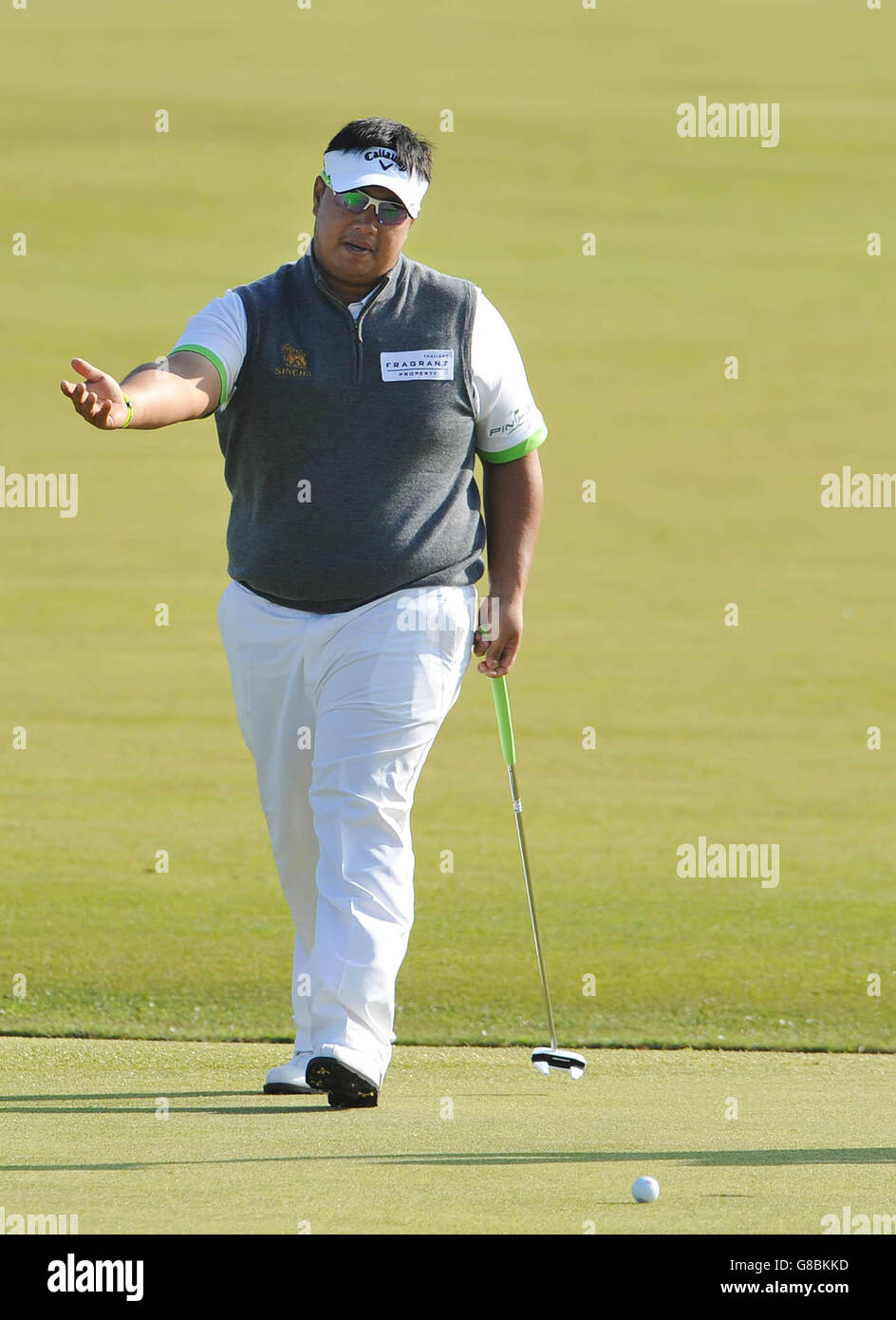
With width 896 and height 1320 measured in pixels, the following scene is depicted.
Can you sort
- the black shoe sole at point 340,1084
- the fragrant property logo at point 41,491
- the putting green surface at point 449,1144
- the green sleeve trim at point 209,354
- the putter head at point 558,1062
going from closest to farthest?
the putting green surface at point 449,1144, the black shoe sole at point 340,1084, the green sleeve trim at point 209,354, the putter head at point 558,1062, the fragrant property logo at point 41,491

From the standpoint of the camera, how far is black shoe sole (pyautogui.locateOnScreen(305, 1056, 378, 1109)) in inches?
167

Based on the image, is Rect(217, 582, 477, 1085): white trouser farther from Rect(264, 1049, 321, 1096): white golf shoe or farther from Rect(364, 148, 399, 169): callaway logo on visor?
Rect(364, 148, 399, 169): callaway logo on visor

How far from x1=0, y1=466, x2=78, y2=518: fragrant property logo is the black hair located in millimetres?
15158

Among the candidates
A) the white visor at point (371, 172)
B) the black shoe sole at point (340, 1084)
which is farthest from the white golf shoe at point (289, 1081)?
the white visor at point (371, 172)

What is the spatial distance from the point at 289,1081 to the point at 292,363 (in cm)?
164

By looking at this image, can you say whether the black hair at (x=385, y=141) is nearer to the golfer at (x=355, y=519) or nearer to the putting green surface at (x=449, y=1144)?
the golfer at (x=355, y=519)

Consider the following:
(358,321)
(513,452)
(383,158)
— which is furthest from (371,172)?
(513,452)

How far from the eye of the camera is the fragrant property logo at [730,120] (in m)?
37.4

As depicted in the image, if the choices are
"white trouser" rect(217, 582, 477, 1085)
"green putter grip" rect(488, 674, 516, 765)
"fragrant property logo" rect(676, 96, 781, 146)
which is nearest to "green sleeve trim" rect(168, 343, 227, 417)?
"white trouser" rect(217, 582, 477, 1085)

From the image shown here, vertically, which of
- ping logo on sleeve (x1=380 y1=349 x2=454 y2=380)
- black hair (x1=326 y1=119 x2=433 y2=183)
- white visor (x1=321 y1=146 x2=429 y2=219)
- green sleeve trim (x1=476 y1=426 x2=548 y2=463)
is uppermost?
black hair (x1=326 y1=119 x2=433 y2=183)

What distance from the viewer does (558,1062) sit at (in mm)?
4766

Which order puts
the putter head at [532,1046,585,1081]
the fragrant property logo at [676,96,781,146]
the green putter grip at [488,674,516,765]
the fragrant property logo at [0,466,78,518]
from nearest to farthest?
the putter head at [532,1046,585,1081] < the green putter grip at [488,674,516,765] < the fragrant property logo at [0,466,78,518] < the fragrant property logo at [676,96,781,146]

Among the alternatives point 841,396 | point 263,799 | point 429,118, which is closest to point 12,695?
point 263,799

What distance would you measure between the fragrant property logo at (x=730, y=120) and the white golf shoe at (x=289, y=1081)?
34.6 m
